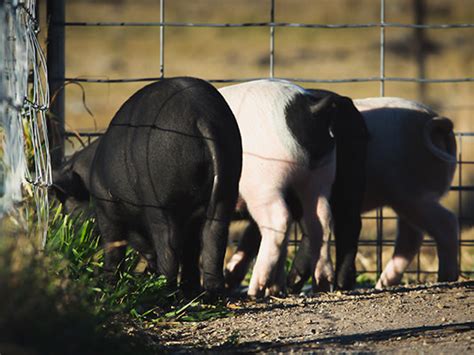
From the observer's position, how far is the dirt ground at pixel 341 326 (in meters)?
3.44

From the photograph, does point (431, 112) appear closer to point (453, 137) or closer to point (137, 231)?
point (453, 137)

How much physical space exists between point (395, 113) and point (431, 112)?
25cm

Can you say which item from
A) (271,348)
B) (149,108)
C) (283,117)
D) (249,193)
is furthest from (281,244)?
(271,348)

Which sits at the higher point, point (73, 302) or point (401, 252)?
point (73, 302)

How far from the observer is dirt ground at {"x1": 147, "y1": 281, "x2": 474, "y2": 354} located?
135 inches

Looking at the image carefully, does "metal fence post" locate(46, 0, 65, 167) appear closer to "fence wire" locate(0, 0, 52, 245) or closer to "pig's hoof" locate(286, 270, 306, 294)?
"fence wire" locate(0, 0, 52, 245)

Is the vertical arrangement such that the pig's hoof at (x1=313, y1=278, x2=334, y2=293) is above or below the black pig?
below

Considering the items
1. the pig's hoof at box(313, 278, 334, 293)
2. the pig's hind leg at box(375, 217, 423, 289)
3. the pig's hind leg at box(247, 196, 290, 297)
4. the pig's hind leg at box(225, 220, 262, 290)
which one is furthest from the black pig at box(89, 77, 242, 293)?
the pig's hind leg at box(375, 217, 423, 289)

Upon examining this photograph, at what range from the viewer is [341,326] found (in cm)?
381

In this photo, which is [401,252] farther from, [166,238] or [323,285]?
[166,238]

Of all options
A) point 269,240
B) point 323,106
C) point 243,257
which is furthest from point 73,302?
point 243,257

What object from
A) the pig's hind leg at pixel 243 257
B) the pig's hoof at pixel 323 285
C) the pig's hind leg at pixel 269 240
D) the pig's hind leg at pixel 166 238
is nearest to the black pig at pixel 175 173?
the pig's hind leg at pixel 166 238

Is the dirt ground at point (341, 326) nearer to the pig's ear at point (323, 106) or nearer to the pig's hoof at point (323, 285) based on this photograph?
the pig's hoof at point (323, 285)

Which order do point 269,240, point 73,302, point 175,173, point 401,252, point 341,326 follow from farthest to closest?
point 401,252
point 269,240
point 175,173
point 341,326
point 73,302
